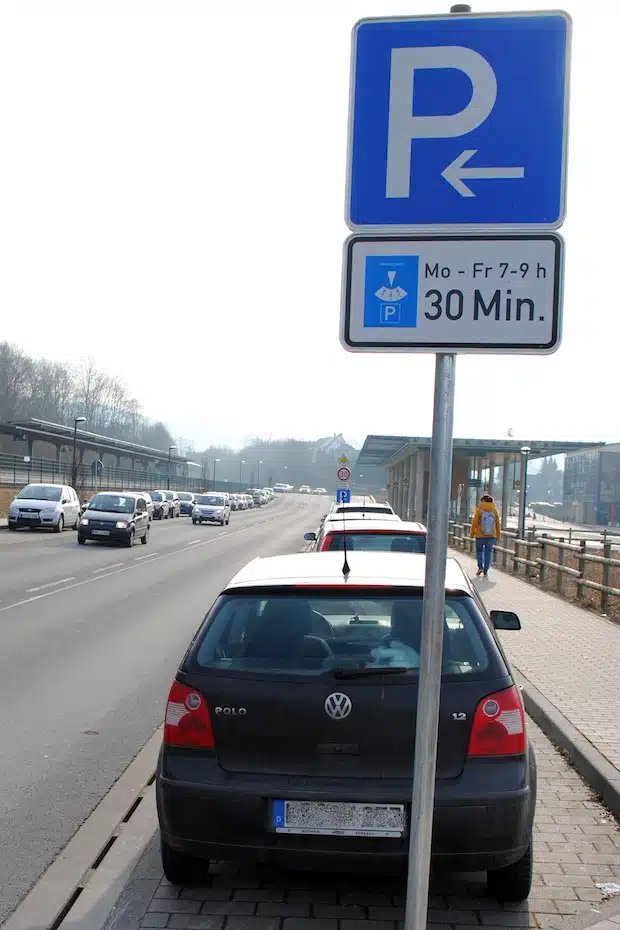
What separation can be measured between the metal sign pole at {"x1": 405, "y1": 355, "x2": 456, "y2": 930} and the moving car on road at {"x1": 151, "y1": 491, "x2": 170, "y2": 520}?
57.0 metres

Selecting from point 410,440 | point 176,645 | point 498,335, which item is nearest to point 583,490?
point 410,440

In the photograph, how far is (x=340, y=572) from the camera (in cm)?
456

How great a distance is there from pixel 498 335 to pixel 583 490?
121 m

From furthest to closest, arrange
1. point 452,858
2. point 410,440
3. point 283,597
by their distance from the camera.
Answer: point 410,440, point 283,597, point 452,858

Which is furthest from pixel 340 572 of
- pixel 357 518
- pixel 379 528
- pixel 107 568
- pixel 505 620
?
pixel 107 568

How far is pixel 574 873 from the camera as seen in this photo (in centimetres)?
444

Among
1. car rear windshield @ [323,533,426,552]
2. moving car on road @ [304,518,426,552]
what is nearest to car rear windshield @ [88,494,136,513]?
moving car on road @ [304,518,426,552]

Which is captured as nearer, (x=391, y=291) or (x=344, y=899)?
(x=391, y=291)

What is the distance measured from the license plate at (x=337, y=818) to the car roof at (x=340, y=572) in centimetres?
95

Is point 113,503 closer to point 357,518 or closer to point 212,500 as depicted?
point 357,518

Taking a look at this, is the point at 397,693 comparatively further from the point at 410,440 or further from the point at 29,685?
the point at 410,440

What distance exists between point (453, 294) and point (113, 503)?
27.2 meters

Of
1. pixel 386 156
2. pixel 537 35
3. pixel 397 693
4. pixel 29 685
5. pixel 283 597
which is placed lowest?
pixel 29 685

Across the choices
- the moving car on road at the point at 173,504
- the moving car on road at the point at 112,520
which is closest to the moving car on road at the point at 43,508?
the moving car on road at the point at 112,520
